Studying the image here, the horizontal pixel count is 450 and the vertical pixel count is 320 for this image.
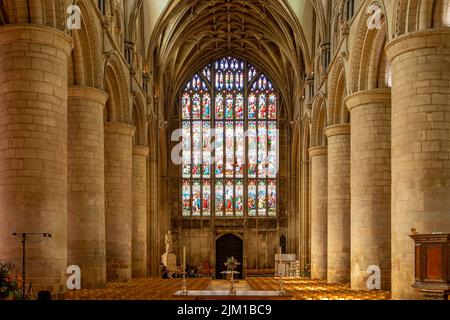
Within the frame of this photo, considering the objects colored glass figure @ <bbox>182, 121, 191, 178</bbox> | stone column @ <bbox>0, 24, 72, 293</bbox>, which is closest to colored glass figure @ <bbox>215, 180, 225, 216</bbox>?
colored glass figure @ <bbox>182, 121, 191, 178</bbox>

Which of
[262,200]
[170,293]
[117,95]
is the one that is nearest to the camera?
[170,293]

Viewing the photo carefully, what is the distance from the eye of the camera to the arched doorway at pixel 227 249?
4619 cm

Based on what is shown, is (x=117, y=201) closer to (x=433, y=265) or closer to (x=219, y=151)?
(x=433, y=265)

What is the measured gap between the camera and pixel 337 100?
27703 millimetres

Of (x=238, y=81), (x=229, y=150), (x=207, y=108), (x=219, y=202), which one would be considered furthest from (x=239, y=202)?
(x=238, y=81)

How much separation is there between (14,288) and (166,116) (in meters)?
32.7

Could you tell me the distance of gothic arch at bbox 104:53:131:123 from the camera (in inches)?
1064

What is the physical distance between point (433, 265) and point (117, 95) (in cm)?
1758

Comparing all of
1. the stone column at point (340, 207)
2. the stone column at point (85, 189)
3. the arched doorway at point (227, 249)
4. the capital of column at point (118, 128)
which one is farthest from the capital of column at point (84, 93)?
the arched doorway at point (227, 249)

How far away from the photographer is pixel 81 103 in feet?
73.4

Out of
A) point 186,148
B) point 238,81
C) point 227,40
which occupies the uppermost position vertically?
point 227,40

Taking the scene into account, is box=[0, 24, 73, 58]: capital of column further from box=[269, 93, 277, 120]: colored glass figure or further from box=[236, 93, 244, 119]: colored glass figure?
box=[269, 93, 277, 120]: colored glass figure

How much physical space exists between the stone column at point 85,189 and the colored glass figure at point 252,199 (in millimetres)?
24289

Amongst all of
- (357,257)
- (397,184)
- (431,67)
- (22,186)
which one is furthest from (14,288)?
(357,257)
